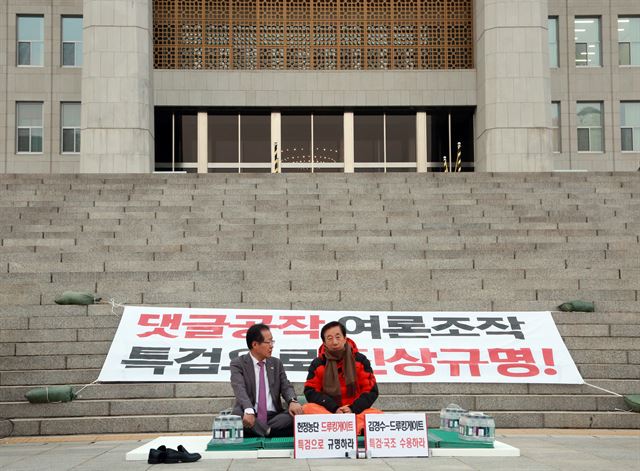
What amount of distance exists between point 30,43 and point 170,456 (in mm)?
26243

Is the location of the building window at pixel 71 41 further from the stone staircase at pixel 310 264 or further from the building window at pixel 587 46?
the building window at pixel 587 46

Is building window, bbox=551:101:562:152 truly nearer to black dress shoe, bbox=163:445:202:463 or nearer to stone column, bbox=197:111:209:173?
stone column, bbox=197:111:209:173

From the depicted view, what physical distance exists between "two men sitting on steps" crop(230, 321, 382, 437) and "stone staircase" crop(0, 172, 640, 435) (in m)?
2.06

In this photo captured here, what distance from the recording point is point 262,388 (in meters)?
9.15

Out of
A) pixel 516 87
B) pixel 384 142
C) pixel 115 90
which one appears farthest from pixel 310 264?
pixel 384 142

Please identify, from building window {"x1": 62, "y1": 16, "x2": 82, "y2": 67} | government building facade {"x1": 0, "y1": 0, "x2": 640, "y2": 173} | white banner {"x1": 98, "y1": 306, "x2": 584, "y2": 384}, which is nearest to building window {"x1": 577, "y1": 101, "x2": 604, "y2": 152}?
government building facade {"x1": 0, "y1": 0, "x2": 640, "y2": 173}

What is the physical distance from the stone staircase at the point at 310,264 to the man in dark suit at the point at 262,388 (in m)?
2.04

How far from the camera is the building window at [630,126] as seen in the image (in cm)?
3188

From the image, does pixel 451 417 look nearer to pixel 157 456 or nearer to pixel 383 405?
pixel 383 405

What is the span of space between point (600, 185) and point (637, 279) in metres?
6.04

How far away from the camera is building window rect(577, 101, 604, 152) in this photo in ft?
104

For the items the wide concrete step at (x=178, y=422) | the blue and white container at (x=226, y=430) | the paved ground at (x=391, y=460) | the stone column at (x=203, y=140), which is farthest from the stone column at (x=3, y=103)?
the blue and white container at (x=226, y=430)

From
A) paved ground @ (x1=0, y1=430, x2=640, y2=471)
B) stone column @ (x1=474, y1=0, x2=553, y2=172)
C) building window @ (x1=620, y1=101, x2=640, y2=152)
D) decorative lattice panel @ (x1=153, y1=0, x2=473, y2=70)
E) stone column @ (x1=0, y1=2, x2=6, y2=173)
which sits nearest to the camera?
paved ground @ (x1=0, y1=430, x2=640, y2=471)

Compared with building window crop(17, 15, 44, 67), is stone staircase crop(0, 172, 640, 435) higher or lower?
lower
